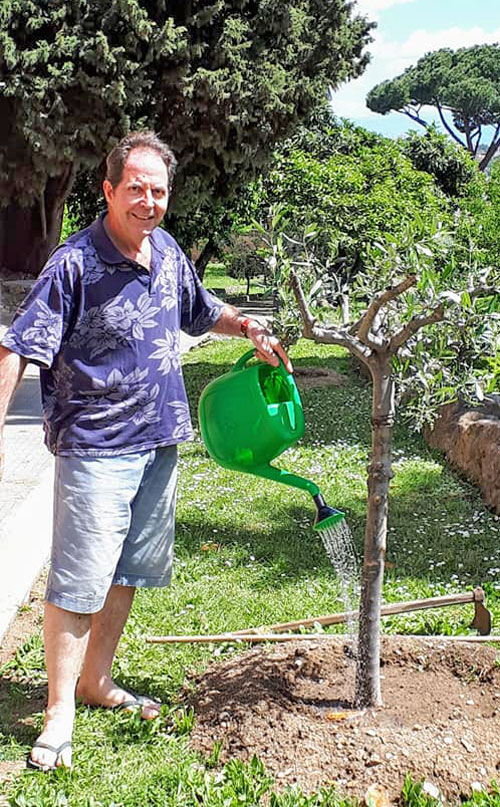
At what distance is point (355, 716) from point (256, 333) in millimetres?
1301

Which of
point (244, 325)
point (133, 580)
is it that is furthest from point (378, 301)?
point (133, 580)

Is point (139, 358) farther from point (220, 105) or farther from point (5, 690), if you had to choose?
point (220, 105)

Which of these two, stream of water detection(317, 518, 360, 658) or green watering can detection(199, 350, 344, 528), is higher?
green watering can detection(199, 350, 344, 528)

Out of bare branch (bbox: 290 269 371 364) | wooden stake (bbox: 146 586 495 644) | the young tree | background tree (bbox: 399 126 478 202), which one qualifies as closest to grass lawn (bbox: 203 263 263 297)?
background tree (bbox: 399 126 478 202)

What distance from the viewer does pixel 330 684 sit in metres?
3.30

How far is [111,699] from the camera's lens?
125 inches

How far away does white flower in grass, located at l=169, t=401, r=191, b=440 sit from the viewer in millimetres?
2993

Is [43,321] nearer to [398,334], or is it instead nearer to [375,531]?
[398,334]

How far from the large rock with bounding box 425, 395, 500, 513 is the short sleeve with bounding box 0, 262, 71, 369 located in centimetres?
373

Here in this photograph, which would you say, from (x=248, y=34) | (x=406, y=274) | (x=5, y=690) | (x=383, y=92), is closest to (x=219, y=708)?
(x=5, y=690)

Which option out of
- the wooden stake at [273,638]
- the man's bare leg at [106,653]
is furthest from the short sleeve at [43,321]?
the wooden stake at [273,638]

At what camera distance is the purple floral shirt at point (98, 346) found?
2727 mm

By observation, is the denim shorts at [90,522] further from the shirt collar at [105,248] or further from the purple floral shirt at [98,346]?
the shirt collar at [105,248]

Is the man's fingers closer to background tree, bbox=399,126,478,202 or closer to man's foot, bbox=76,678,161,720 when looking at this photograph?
man's foot, bbox=76,678,161,720
